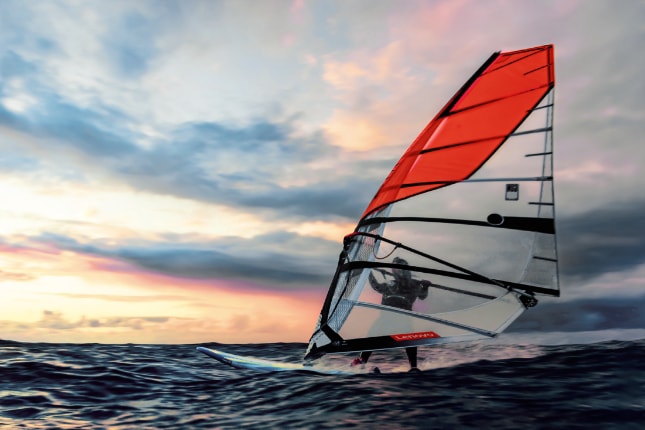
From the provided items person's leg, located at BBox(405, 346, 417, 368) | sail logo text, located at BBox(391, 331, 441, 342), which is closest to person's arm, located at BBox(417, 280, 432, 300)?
sail logo text, located at BBox(391, 331, 441, 342)

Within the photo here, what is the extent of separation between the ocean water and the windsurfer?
1.07 metres

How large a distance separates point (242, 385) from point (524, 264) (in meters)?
5.06

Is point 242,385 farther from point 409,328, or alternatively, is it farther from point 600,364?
point 600,364

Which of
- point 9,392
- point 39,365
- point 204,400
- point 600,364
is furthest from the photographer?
point 39,365

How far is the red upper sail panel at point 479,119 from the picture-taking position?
8305mm

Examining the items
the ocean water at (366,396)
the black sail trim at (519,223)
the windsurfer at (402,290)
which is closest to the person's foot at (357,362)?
the ocean water at (366,396)

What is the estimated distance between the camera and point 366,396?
6.62 metres

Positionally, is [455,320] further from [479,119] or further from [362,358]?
[479,119]

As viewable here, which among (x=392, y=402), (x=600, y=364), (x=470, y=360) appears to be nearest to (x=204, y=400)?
(x=392, y=402)

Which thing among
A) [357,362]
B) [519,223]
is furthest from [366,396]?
[519,223]

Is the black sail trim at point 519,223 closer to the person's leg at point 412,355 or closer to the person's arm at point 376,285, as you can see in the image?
the person's arm at point 376,285

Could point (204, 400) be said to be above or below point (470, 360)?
below

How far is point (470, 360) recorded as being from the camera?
9703 mm

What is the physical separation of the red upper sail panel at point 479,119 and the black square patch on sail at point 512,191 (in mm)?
584
